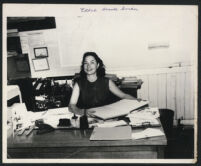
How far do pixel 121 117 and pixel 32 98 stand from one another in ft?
1.85

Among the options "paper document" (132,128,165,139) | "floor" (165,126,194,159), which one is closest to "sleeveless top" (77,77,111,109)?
"paper document" (132,128,165,139)

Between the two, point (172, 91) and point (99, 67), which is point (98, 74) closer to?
point (99, 67)

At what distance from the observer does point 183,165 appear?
1.50 metres

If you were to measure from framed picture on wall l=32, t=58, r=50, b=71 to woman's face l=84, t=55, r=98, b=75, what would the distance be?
0.23 m

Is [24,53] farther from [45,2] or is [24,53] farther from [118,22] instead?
[118,22]

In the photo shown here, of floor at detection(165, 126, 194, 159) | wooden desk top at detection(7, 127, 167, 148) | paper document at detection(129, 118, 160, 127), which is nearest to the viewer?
wooden desk top at detection(7, 127, 167, 148)

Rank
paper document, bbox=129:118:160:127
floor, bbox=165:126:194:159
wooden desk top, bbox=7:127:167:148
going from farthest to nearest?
1. floor, bbox=165:126:194:159
2. paper document, bbox=129:118:160:127
3. wooden desk top, bbox=7:127:167:148

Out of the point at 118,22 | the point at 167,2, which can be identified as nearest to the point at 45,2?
the point at 118,22

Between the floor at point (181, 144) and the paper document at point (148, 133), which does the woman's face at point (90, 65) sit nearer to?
the paper document at point (148, 133)

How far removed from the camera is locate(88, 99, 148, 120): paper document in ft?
4.80

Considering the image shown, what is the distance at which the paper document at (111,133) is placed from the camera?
1333mm

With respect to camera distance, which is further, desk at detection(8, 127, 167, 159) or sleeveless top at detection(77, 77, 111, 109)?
sleeveless top at detection(77, 77, 111, 109)

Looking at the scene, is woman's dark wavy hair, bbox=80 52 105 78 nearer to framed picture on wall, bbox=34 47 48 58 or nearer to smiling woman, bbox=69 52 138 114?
smiling woman, bbox=69 52 138 114

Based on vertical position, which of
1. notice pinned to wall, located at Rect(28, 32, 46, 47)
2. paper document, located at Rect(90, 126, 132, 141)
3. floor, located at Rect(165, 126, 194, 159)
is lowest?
floor, located at Rect(165, 126, 194, 159)
